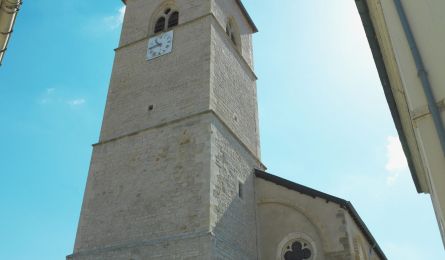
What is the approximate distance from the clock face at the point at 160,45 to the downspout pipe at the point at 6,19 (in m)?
9.12

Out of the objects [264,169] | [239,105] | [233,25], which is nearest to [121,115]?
[239,105]

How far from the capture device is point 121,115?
13.0 metres

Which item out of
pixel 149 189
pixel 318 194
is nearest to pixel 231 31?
pixel 318 194

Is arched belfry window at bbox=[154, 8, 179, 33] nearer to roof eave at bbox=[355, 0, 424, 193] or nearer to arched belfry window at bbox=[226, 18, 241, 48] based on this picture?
arched belfry window at bbox=[226, 18, 241, 48]

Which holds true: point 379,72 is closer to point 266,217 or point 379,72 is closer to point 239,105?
point 266,217

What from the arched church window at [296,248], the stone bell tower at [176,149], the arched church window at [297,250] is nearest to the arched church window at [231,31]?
the stone bell tower at [176,149]

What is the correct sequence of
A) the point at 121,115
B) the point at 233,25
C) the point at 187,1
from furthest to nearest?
the point at 233,25
the point at 187,1
the point at 121,115

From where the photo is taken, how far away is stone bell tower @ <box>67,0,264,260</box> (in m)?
9.78

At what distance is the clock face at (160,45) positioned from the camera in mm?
13898

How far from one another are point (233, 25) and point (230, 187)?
838 centimetres

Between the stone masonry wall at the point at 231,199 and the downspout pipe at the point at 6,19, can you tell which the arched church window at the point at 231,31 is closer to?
the stone masonry wall at the point at 231,199

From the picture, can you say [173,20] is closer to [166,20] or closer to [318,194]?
[166,20]

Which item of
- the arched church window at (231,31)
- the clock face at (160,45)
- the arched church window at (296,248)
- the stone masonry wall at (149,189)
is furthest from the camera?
the arched church window at (231,31)

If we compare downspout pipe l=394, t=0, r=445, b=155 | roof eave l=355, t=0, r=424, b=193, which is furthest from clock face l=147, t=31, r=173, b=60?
downspout pipe l=394, t=0, r=445, b=155
